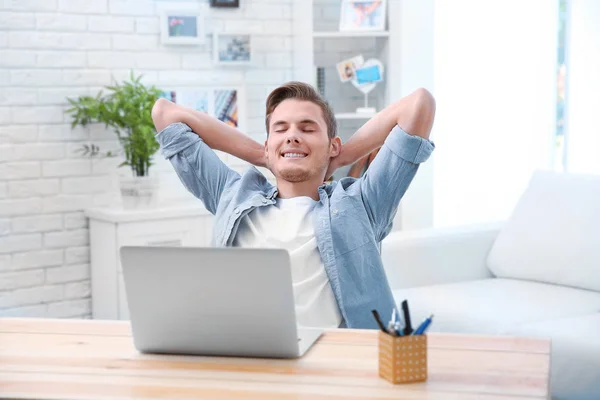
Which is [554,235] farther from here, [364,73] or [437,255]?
[364,73]

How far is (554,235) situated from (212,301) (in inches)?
84.1

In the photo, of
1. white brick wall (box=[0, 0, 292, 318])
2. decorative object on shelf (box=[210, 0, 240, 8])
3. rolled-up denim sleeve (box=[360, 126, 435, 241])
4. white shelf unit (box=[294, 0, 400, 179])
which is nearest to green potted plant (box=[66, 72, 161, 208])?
white brick wall (box=[0, 0, 292, 318])

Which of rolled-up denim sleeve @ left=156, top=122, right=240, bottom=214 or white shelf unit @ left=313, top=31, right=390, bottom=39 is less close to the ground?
white shelf unit @ left=313, top=31, right=390, bottom=39

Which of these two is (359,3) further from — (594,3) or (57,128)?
(57,128)

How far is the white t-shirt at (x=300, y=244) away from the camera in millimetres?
2053

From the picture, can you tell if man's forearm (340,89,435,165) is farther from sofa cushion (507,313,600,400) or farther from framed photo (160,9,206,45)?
framed photo (160,9,206,45)

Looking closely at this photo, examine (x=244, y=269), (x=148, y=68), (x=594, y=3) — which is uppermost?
(x=594, y=3)

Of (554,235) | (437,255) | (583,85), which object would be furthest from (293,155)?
(583,85)

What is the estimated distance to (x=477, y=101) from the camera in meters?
4.57

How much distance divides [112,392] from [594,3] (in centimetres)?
347

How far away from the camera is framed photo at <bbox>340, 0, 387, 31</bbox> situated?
4.38 meters

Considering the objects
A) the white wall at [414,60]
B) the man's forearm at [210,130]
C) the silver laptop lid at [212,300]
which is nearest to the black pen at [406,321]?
the silver laptop lid at [212,300]

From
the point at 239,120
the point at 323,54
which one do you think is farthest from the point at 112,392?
the point at 323,54

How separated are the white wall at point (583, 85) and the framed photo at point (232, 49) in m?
1.54
